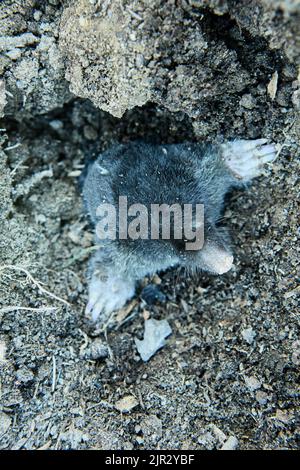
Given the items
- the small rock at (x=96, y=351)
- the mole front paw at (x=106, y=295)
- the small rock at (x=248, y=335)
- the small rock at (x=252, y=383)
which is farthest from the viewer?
the mole front paw at (x=106, y=295)

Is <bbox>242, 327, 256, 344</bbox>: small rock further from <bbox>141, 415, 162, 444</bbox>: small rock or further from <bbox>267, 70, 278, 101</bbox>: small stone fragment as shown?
<bbox>267, 70, 278, 101</bbox>: small stone fragment

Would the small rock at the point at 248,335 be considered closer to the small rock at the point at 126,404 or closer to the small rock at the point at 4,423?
the small rock at the point at 126,404

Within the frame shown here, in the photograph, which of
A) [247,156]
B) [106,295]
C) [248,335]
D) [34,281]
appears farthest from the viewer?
[106,295]

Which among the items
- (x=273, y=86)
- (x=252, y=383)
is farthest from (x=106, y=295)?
(x=273, y=86)

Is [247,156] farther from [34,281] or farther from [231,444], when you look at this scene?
[231,444]

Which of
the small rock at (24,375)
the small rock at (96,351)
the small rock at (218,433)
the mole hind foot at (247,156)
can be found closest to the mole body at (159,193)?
the mole hind foot at (247,156)

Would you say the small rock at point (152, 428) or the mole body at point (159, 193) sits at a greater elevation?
the mole body at point (159, 193)

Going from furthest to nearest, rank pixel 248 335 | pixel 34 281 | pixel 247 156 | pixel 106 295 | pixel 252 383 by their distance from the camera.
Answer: pixel 106 295 → pixel 247 156 → pixel 34 281 → pixel 248 335 → pixel 252 383
